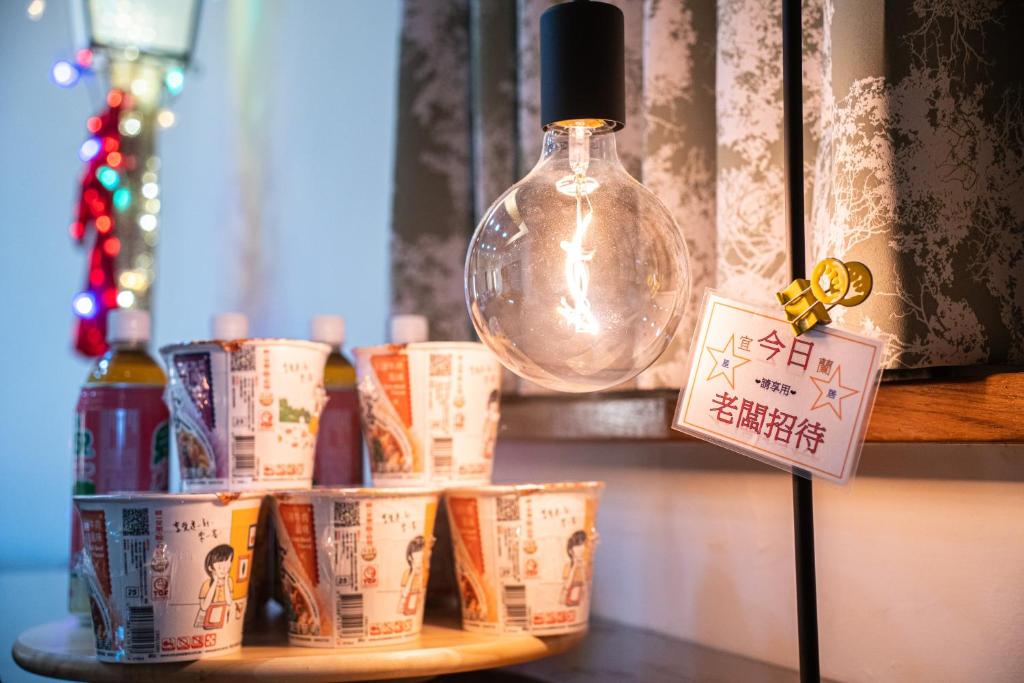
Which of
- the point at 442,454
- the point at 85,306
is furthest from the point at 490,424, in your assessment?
the point at 85,306

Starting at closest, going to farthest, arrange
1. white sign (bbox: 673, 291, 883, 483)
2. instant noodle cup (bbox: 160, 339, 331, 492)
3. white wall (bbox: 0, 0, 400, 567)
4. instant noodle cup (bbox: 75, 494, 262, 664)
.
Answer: white sign (bbox: 673, 291, 883, 483), instant noodle cup (bbox: 75, 494, 262, 664), instant noodle cup (bbox: 160, 339, 331, 492), white wall (bbox: 0, 0, 400, 567)

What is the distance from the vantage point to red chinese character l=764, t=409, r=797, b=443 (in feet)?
2.00

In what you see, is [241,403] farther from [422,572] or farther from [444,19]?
[444,19]

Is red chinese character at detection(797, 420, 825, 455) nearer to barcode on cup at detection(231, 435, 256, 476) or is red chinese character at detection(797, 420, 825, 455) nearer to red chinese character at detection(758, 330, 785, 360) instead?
red chinese character at detection(758, 330, 785, 360)

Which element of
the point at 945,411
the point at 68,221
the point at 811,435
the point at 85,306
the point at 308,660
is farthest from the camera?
the point at 68,221

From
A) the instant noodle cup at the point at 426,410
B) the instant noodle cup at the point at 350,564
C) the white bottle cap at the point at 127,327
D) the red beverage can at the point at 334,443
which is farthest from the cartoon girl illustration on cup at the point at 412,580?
the white bottle cap at the point at 127,327

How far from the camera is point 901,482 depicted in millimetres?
825

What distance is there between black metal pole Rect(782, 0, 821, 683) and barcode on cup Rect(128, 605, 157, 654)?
1.77ft

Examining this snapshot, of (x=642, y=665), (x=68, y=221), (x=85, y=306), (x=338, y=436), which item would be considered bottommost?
(x=642, y=665)

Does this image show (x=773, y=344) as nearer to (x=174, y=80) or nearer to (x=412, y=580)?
(x=412, y=580)

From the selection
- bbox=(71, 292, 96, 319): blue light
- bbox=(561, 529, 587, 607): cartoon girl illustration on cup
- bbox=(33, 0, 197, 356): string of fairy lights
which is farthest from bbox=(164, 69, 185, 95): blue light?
bbox=(561, 529, 587, 607): cartoon girl illustration on cup

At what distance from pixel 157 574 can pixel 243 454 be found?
6.4 inches

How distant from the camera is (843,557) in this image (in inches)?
34.7

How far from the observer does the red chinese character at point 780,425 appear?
0.61 metres
